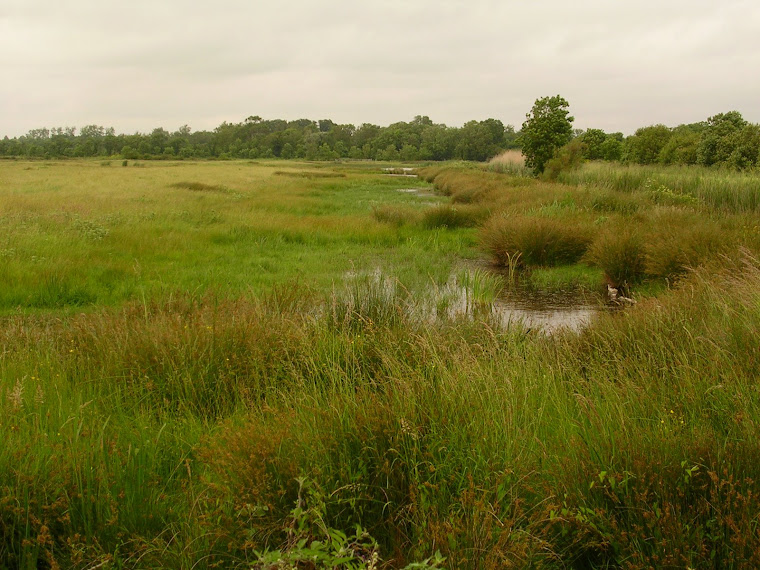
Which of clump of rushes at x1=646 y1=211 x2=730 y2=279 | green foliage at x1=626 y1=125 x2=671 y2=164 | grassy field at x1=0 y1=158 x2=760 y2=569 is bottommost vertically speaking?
grassy field at x1=0 y1=158 x2=760 y2=569

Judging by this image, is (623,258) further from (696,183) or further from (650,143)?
(650,143)

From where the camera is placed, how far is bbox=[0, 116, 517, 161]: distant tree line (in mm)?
101375

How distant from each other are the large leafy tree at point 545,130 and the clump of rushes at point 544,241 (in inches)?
655

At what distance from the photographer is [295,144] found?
128 metres

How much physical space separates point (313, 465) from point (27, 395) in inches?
93.4

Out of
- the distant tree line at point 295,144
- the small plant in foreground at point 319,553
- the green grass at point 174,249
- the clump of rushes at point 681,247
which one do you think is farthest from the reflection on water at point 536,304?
the distant tree line at point 295,144

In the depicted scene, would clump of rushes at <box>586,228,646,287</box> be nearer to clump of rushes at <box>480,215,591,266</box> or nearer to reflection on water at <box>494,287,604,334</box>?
reflection on water at <box>494,287,604,334</box>

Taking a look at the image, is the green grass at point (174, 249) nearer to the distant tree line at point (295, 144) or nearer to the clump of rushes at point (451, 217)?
the clump of rushes at point (451, 217)

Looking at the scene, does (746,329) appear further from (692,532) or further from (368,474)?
(368,474)

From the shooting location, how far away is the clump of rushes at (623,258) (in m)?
9.87

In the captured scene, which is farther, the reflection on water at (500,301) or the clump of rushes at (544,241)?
the clump of rushes at (544,241)

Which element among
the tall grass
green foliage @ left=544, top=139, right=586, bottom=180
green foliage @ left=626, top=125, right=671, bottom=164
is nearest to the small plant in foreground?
the tall grass

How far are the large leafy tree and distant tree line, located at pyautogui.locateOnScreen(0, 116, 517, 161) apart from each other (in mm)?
66651

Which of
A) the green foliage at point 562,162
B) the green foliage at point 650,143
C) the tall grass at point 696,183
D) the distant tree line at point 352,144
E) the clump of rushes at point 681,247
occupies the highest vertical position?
the distant tree line at point 352,144
